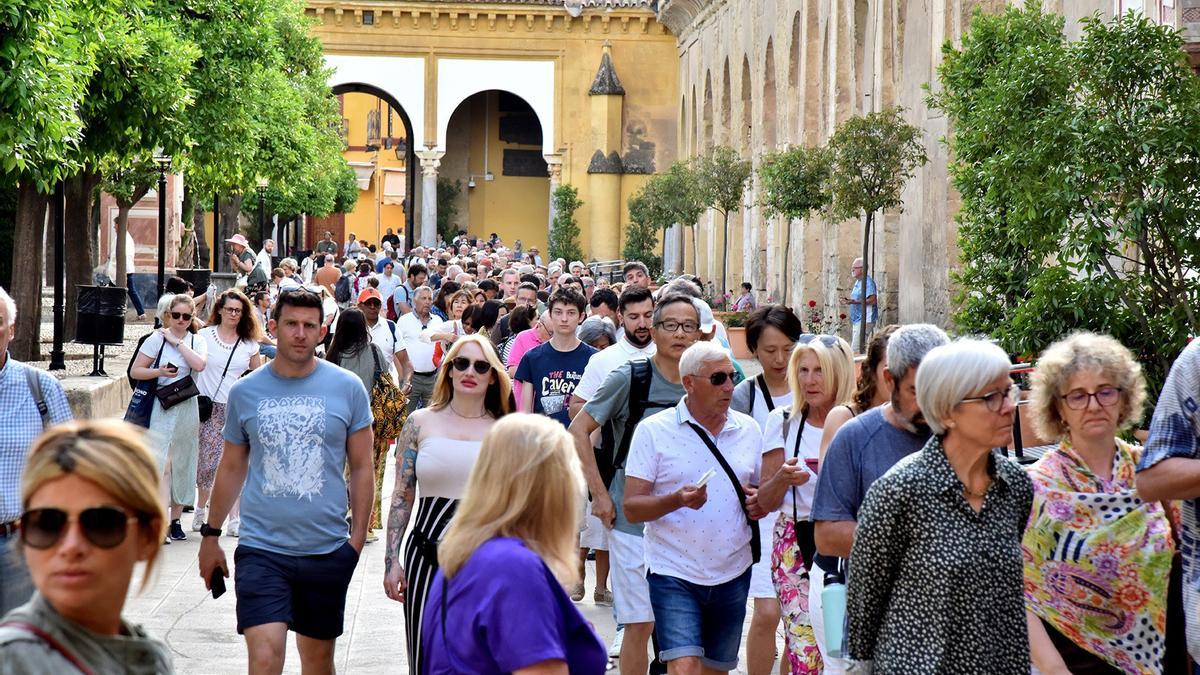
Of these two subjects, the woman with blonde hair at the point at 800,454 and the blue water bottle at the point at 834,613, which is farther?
the woman with blonde hair at the point at 800,454

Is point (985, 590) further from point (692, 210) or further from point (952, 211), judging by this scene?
point (692, 210)

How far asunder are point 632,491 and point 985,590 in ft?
8.55

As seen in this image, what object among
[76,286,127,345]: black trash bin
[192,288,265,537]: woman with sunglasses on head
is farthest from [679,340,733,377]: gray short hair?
[76,286,127,345]: black trash bin

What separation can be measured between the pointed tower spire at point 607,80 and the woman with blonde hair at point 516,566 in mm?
48000

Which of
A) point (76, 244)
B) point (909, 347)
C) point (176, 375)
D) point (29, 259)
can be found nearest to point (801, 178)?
point (76, 244)

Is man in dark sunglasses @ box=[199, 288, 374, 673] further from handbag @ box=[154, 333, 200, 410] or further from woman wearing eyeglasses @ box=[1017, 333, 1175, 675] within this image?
handbag @ box=[154, 333, 200, 410]

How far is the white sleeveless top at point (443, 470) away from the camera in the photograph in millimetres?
6465

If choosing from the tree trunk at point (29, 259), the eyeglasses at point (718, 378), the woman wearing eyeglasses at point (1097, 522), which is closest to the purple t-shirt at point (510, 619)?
the woman wearing eyeglasses at point (1097, 522)

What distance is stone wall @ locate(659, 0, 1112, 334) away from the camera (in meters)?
22.0

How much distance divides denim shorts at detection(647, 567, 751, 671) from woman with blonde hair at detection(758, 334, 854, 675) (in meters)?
0.19

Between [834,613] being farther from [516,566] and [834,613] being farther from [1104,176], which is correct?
[1104,176]

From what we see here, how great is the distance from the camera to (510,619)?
3.82 m

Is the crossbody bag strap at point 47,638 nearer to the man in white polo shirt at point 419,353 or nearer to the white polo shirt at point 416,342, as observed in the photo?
the man in white polo shirt at point 419,353

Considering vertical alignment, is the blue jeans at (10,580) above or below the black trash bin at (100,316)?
below
